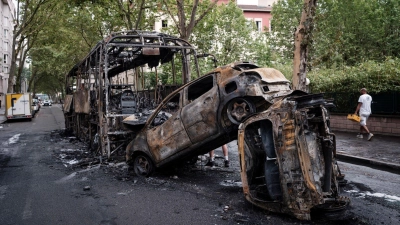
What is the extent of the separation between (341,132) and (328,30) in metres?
14.1

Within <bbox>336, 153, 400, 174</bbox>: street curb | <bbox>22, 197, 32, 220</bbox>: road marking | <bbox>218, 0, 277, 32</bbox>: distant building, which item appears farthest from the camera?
<bbox>218, 0, 277, 32</bbox>: distant building

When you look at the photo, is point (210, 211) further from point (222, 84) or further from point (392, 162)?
point (392, 162)

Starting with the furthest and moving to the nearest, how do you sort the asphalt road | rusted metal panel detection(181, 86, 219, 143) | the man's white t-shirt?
1. the man's white t-shirt
2. rusted metal panel detection(181, 86, 219, 143)
3. the asphalt road

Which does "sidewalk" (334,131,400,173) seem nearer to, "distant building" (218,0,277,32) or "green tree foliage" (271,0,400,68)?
"green tree foliage" (271,0,400,68)

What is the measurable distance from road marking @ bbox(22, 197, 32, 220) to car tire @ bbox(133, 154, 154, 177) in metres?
2.22

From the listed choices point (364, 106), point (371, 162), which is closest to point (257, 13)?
point (364, 106)

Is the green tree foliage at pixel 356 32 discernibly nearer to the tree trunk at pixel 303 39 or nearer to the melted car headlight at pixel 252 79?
the tree trunk at pixel 303 39

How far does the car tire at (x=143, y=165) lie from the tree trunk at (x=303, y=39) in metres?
5.61

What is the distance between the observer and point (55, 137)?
51.4 feet

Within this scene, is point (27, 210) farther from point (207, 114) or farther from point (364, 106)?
point (364, 106)

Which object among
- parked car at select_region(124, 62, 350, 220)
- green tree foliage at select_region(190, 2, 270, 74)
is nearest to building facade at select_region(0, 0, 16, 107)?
green tree foliage at select_region(190, 2, 270, 74)

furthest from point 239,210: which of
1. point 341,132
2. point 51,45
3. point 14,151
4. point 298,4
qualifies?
point 51,45

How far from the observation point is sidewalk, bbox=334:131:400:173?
8688 millimetres

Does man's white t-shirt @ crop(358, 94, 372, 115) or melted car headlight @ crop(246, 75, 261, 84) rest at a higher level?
melted car headlight @ crop(246, 75, 261, 84)
